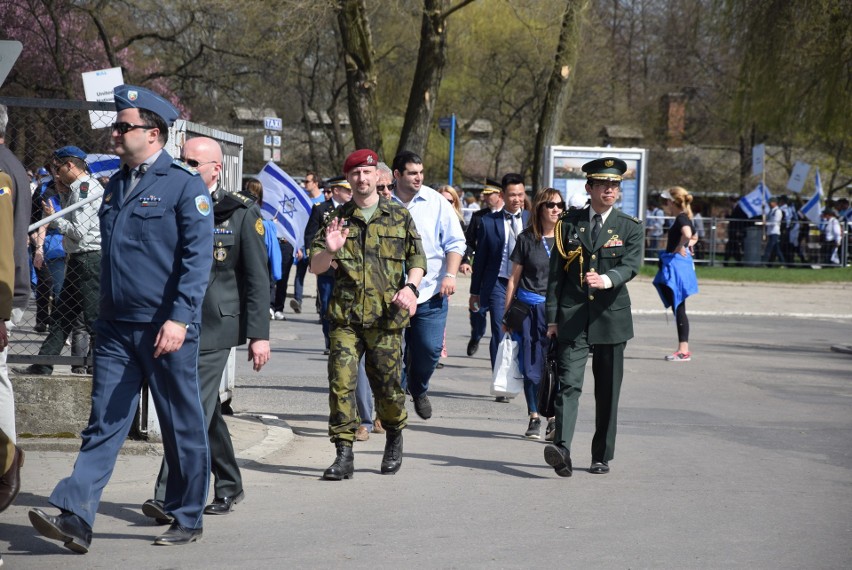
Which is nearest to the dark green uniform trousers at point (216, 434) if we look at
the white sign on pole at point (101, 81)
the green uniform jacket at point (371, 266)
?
the green uniform jacket at point (371, 266)

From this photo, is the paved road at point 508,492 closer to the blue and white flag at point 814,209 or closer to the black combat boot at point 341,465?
the black combat boot at point 341,465

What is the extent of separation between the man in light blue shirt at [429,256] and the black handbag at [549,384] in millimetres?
1026

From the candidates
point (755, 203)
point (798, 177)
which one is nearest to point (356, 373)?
point (755, 203)

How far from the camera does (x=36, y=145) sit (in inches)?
509

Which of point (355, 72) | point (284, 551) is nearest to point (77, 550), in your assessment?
point (284, 551)

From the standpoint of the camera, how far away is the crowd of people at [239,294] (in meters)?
5.38

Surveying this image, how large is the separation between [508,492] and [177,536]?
2.10 meters

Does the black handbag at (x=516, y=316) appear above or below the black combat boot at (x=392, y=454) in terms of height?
above

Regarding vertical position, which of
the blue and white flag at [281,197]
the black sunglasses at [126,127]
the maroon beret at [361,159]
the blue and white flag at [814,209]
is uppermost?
the black sunglasses at [126,127]

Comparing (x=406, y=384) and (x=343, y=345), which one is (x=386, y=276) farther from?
(x=406, y=384)

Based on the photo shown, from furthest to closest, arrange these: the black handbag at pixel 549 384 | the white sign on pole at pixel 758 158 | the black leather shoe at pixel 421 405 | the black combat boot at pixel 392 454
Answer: the white sign on pole at pixel 758 158, the black leather shoe at pixel 421 405, the black handbag at pixel 549 384, the black combat boot at pixel 392 454

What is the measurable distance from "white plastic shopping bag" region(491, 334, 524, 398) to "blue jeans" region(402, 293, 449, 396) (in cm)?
53

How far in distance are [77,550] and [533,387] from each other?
14.3 feet

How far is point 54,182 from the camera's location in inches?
460
